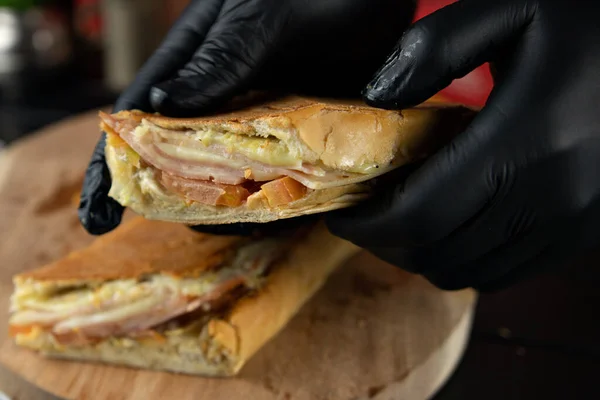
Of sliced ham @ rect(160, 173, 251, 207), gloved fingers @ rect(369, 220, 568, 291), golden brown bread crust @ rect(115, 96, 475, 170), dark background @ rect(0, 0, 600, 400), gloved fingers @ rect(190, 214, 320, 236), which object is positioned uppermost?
golden brown bread crust @ rect(115, 96, 475, 170)

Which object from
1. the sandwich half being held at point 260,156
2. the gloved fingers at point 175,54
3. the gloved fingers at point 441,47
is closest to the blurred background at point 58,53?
the gloved fingers at point 175,54

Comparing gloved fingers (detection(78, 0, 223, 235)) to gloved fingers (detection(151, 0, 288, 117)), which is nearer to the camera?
gloved fingers (detection(151, 0, 288, 117))

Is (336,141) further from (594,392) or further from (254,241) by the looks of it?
(594,392)

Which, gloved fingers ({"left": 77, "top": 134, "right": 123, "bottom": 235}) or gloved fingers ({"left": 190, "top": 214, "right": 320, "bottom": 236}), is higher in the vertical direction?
gloved fingers ({"left": 77, "top": 134, "right": 123, "bottom": 235})

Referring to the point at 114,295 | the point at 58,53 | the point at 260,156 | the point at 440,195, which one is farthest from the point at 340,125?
the point at 58,53

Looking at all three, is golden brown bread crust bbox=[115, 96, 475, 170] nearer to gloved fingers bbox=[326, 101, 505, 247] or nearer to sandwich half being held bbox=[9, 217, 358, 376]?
gloved fingers bbox=[326, 101, 505, 247]

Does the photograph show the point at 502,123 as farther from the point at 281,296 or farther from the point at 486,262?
the point at 281,296

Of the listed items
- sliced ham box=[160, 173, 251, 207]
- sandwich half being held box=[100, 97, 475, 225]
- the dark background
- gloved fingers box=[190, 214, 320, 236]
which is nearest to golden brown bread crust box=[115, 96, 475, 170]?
sandwich half being held box=[100, 97, 475, 225]
